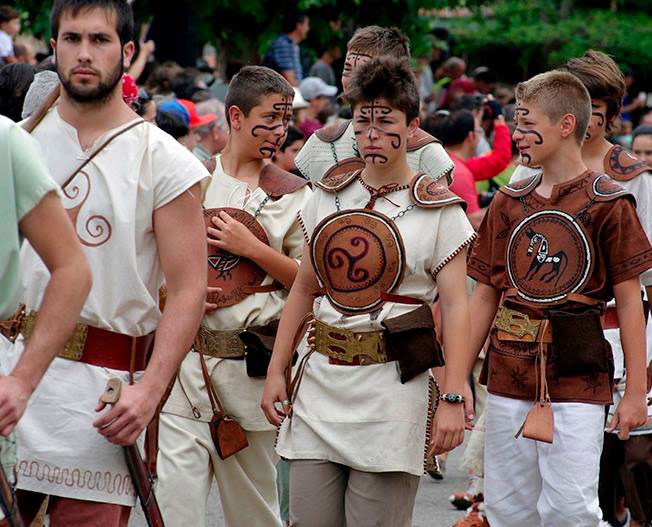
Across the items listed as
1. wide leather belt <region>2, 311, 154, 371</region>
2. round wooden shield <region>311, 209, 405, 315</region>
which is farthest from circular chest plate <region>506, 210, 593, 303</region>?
wide leather belt <region>2, 311, 154, 371</region>

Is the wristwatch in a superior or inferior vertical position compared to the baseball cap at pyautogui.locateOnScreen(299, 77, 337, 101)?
superior

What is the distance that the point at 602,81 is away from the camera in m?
6.06

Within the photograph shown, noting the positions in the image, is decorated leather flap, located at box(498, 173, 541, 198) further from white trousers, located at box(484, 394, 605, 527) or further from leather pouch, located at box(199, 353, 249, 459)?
leather pouch, located at box(199, 353, 249, 459)

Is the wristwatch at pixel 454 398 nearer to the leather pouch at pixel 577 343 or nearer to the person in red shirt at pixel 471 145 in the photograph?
the leather pouch at pixel 577 343

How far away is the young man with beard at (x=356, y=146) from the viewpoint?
5941mm

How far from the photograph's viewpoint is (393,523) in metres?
4.98

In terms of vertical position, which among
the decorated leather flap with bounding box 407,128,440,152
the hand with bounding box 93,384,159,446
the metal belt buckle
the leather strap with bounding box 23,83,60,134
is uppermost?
the leather strap with bounding box 23,83,60,134

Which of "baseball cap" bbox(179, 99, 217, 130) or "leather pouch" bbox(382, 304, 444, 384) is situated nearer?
"leather pouch" bbox(382, 304, 444, 384)

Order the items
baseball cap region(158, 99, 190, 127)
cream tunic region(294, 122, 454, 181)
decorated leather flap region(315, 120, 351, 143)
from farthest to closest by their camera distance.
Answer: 1. baseball cap region(158, 99, 190, 127)
2. decorated leather flap region(315, 120, 351, 143)
3. cream tunic region(294, 122, 454, 181)

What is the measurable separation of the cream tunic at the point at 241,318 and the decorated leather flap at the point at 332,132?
412 millimetres

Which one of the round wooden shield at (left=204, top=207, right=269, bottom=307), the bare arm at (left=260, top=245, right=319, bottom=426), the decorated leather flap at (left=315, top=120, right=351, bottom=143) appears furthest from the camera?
the decorated leather flap at (left=315, top=120, right=351, bottom=143)

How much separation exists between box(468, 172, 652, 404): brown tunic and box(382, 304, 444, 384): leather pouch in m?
0.62

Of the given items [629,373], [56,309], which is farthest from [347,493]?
[56,309]

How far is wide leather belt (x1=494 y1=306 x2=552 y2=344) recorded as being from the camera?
212 inches
